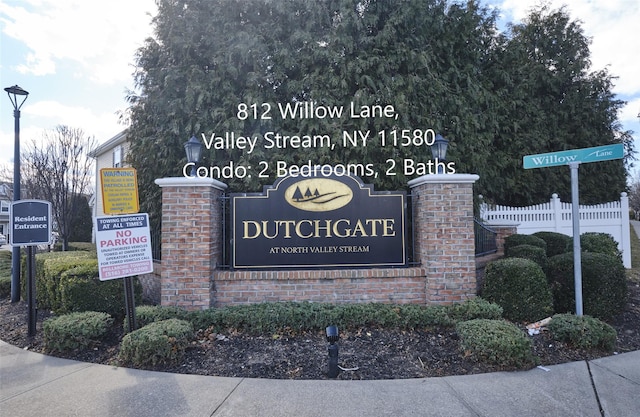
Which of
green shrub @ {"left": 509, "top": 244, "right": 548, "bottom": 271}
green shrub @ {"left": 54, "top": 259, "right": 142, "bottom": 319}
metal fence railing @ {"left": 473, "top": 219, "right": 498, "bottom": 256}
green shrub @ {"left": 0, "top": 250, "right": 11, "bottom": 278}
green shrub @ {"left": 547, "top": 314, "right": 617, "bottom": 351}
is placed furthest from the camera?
green shrub @ {"left": 0, "top": 250, "right": 11, "bottom": 278}

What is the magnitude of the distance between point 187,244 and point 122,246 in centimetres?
103

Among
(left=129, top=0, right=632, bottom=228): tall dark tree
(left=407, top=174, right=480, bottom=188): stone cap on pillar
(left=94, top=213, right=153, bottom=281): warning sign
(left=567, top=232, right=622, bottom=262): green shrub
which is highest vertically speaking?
(left=129, top=0, right=632, bottom=228): tall dark tree

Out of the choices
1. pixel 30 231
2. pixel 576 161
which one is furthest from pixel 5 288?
pixel 576 161

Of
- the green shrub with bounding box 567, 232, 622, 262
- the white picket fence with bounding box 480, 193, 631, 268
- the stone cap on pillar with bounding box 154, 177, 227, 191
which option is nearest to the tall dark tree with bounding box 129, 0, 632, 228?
the stone cap on pillar with bounding box 154, 177, 227, 191

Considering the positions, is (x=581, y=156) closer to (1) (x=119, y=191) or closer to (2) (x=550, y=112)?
(1) (x=119, y=191)

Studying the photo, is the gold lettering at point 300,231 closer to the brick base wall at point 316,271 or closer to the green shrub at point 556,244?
the brick base wall at point 316,271

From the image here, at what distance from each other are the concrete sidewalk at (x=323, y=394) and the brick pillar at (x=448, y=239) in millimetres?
1813

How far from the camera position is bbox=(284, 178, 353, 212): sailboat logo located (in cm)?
606

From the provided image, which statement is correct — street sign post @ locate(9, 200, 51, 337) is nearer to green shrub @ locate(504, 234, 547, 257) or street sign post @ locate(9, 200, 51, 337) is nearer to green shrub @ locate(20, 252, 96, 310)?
green shrub @ locate(20, 252, 96, 310)

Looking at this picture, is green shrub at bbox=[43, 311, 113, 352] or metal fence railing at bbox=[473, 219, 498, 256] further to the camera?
metal fence railing at bbox=[473, 219, 498, 256]

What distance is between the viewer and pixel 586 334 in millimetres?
4480

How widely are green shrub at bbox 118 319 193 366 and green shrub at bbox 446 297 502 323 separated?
3556 millimetres

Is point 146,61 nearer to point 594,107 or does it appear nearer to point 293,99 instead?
point 293,99

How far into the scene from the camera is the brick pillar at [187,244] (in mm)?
5648
